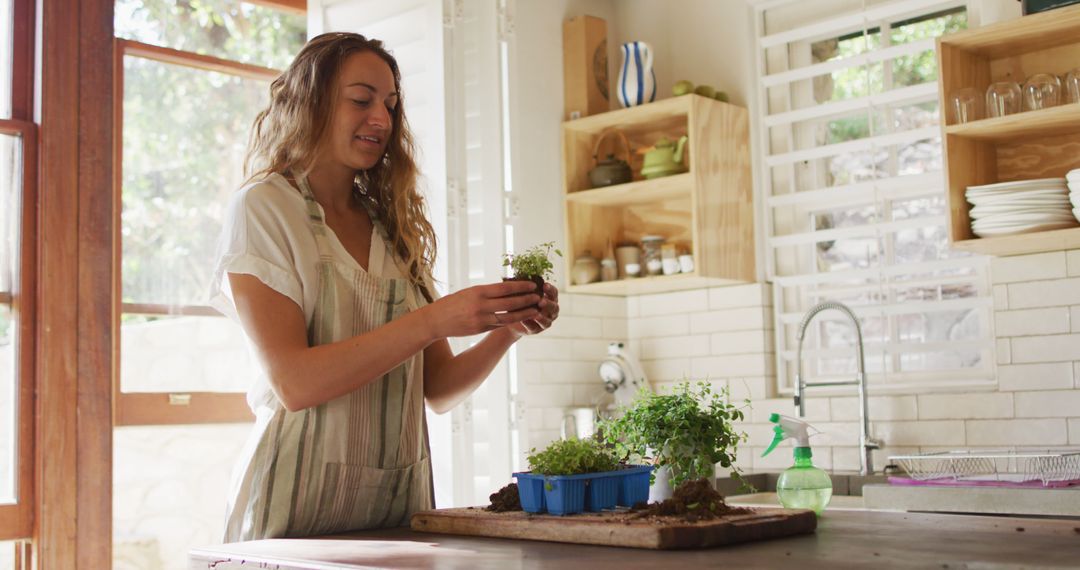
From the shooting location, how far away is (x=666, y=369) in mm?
4691

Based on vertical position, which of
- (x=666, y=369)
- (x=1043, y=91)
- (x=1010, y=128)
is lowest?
(x=666, y=369)

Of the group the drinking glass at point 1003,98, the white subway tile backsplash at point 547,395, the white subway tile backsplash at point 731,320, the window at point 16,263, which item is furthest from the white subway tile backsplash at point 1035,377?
the window at point 16,263

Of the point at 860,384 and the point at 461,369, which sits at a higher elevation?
the point at 461,369

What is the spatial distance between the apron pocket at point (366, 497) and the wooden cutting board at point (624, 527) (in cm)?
15

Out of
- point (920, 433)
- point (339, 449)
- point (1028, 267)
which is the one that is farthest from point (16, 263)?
point (1028, 267)

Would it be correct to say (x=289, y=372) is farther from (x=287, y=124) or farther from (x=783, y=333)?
(x=783, y=333)

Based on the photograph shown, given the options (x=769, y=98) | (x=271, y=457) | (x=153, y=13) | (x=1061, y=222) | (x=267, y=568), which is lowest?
(x=267, y=568)

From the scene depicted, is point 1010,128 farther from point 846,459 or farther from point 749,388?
point 749,388

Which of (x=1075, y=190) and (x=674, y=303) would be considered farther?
(x=674, y=303)

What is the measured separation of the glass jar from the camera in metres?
4.46

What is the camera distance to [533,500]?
1.83 metres

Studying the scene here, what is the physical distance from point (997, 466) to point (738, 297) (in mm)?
1222

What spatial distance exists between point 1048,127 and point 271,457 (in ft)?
8.96

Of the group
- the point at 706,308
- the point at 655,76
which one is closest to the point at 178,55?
the point at 655,76
